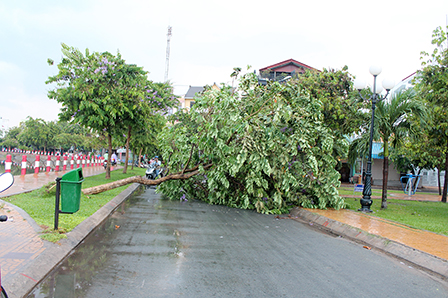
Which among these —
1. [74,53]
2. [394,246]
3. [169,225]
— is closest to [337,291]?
[394,246]

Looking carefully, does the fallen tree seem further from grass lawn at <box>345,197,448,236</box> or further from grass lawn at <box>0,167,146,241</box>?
grass lawn at <box>345,197,448,236</box>

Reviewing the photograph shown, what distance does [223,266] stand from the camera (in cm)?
526

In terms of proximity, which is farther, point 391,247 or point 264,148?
point 264,148

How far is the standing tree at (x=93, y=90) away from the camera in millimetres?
15922

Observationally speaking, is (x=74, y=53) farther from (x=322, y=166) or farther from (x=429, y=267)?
(x=429, y=267)

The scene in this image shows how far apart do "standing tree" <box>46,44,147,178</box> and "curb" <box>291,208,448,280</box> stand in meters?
10.7

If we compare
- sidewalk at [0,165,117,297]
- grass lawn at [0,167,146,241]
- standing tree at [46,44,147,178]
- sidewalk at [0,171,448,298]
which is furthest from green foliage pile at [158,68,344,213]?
sidewalk at [0,165,117,297]

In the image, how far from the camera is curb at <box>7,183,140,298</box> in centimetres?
391

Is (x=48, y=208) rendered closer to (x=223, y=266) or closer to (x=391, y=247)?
(x=223, y=266)

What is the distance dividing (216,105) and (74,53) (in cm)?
881

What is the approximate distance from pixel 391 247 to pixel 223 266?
3.76 m

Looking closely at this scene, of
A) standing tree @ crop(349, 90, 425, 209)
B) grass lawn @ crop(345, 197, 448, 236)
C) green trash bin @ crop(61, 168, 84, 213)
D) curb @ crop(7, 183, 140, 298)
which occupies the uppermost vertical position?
standing tree @ crop(349, 90, 425, 209)

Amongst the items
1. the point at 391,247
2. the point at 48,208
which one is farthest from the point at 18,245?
the point at 391,247

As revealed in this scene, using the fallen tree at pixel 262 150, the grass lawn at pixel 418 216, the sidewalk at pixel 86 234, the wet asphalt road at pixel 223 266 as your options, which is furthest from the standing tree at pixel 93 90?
the grass lawn at pixel 418 216
